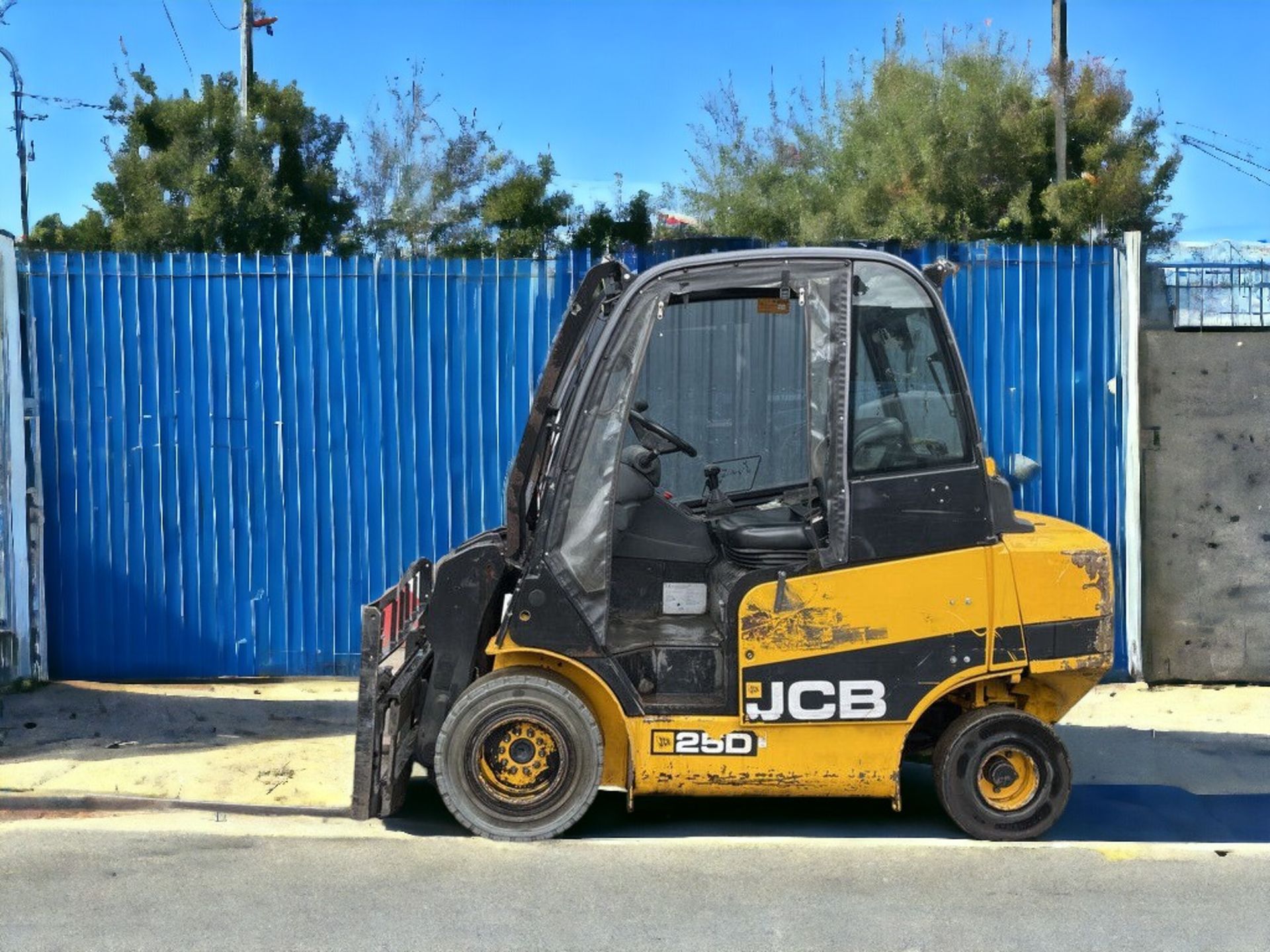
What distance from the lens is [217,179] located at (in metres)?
23.5

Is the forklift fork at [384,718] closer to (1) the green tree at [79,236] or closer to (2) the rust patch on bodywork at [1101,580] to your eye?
(2) the rust patch on bodywork at [1101,580]

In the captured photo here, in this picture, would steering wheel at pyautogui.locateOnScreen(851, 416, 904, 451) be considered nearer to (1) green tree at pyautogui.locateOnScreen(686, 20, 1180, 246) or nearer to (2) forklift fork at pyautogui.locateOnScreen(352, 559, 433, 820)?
A: (2) forklift fork at pyautogui.locateOnScreen(352, 559, 433, 820)

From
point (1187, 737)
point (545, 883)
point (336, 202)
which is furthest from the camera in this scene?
point (336, 202)

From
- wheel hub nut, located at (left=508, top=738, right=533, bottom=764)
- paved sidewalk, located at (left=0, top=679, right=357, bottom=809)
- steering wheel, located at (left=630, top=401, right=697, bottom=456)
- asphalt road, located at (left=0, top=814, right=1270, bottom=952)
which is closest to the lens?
asphalt road, located at (left=0, top=814, right=1270, bottom=952)

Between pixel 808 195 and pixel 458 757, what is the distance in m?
27.3

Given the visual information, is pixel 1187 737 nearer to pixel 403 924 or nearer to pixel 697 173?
pixel 403 924

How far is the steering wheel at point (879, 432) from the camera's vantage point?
19.9 ft

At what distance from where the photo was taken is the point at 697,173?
33844 millimetres

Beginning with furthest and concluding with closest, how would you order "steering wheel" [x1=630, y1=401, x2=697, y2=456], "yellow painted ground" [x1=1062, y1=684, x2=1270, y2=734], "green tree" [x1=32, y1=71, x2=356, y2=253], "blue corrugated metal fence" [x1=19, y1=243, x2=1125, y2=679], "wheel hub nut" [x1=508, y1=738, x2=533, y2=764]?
"green tree" [x1=32, y1=71, x2=356, y2=253]
"blue corrugated metal fence" [x1=19, y1=243, x2=1125, y2=679]
"yellow painted ground" [x1=1062, y1=684, x2=1270, y2=734]
"steering wheel" [x1=630, y1=401, x2=697, y2=456]
"wheel hub nut" [x1=508, y1=738, x2=533, y2=764]

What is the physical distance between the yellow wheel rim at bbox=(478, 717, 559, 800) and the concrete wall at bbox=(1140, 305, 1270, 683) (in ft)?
16.0

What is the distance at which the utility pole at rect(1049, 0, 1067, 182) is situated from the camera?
2784cm

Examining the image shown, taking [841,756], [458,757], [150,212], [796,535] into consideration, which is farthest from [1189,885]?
[150,212]

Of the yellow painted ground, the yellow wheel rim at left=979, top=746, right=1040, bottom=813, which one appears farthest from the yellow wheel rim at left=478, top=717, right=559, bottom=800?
the yellow painted ground

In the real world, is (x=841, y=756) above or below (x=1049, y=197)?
below
